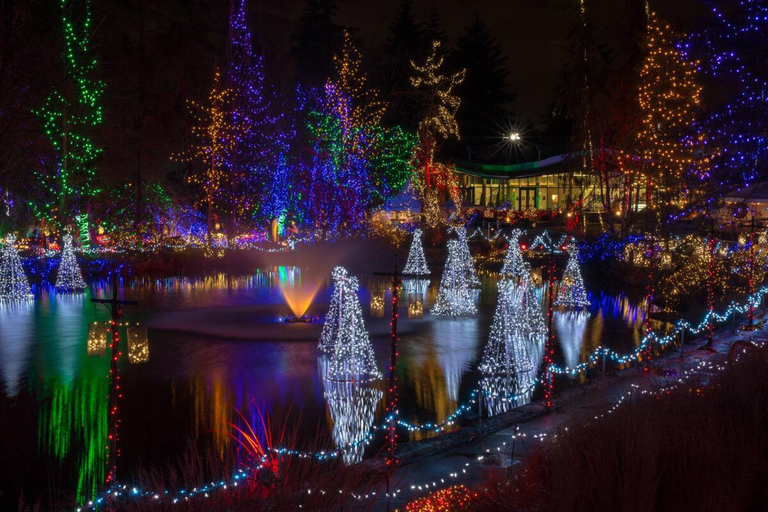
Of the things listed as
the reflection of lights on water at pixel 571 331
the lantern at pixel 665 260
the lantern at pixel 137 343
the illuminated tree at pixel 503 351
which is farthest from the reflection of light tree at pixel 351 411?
the lantern at pixel 665 260

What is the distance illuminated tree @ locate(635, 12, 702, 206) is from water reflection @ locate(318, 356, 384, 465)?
8.50 m

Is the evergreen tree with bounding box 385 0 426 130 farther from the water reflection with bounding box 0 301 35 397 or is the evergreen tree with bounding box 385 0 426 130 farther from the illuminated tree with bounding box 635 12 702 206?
the water reflection with bounding box 0 301 35 397

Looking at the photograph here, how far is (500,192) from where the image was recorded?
6731 centimetres

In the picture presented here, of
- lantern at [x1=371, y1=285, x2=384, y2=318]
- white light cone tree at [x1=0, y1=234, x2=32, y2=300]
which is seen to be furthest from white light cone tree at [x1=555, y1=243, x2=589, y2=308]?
white light cone tree at [x1=0, y1=234, x2=32, y2=300]

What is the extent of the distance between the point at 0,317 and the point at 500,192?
175 ft

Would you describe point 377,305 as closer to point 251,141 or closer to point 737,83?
point 737,83

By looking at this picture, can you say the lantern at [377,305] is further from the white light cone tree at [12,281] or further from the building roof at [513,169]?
the building roof at [513,169]

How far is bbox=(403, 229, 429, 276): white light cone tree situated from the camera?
29344 millimetres

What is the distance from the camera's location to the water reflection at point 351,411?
9250 millimetres

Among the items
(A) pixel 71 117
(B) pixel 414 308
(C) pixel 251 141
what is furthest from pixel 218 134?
(B) pixel 414 308

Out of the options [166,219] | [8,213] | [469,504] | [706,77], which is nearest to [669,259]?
[706,77]

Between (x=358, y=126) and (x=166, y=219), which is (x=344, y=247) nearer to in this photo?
(x=358, y=126)

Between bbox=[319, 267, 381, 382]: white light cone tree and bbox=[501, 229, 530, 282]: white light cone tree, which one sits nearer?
bbox=[319, 267, 381, 382]: white light cone tree

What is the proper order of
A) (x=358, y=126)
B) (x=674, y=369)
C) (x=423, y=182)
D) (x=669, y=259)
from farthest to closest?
(x=423, y=182) → (x=358, y=126) → (x=669, y=259) → (x=674, y=369)
